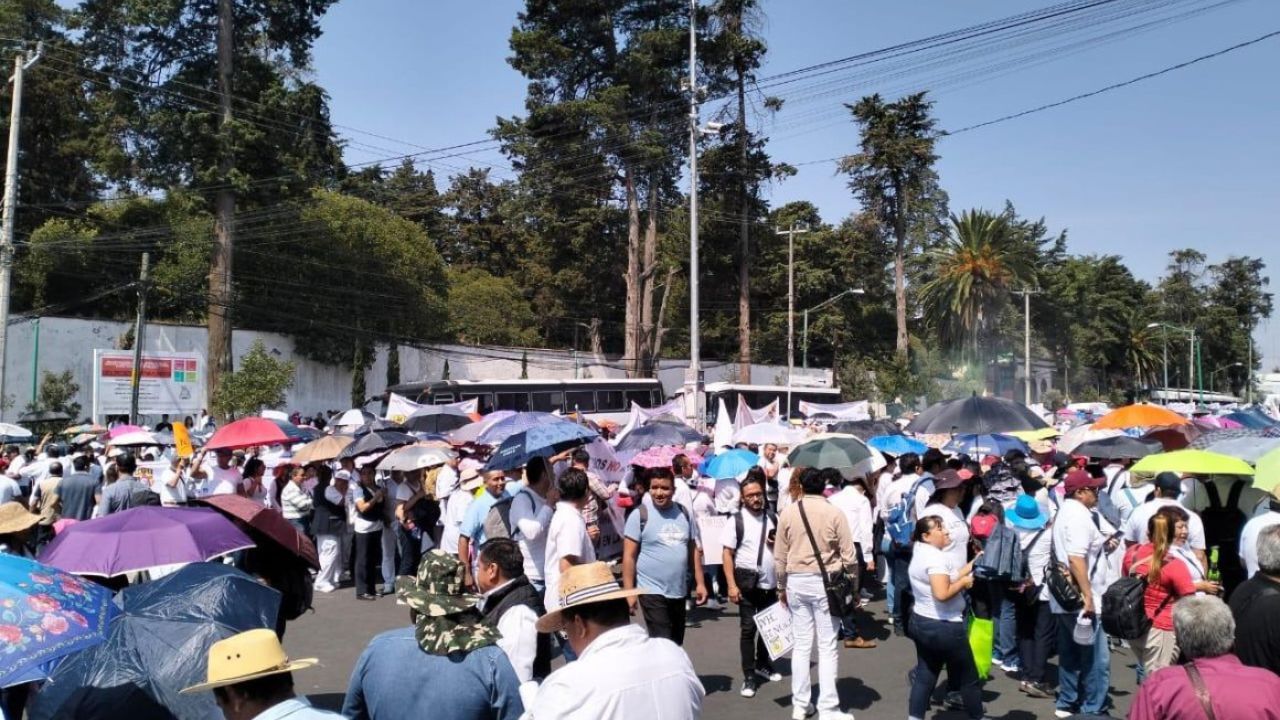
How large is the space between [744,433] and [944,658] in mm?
9752

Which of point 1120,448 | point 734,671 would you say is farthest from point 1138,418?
point 734,671

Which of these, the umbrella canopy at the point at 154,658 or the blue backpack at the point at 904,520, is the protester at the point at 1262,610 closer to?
the blue backpack at the point at 904,520

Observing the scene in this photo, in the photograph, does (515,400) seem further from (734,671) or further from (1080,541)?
(1080,541)

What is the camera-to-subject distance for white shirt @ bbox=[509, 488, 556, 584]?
273 inches

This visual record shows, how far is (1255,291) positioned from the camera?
101188 mm

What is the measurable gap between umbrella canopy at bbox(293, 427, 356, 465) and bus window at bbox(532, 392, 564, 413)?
22.4 metres

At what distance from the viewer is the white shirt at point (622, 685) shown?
3.24m

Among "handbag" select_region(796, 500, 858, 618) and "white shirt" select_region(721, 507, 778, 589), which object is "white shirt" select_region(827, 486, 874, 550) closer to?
"white shirt" select_region(721, 507, 778, 589)

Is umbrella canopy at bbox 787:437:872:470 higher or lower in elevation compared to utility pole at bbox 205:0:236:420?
lower

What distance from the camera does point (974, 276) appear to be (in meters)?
58.6

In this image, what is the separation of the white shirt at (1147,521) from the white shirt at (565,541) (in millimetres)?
3775

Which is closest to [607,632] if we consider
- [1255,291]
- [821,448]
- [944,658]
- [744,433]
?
[944,658]

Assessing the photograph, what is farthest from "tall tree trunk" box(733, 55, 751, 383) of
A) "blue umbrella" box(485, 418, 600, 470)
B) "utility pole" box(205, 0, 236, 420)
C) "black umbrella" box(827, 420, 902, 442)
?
"blue umbrella" box(485, 418, 600, 470)

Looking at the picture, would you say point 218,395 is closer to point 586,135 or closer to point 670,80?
point 586,135
